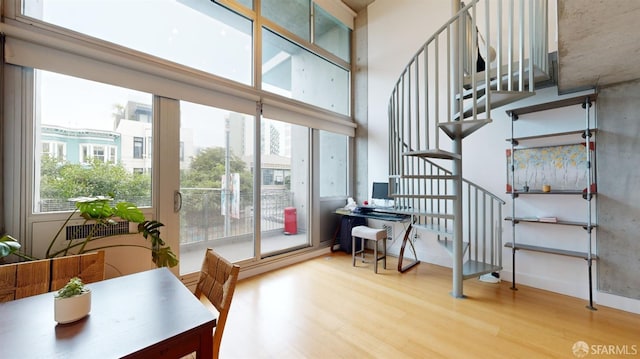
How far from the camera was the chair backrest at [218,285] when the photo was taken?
1208 mm

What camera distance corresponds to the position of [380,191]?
4.31 m

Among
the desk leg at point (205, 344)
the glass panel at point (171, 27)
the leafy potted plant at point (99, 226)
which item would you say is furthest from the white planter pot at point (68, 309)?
the glass panel at point (171, 27)

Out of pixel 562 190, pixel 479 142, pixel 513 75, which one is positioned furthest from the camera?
pixel 479 142

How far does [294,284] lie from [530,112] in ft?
11.6

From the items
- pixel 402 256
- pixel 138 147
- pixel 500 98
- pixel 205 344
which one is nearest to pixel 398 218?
pixel 402 256

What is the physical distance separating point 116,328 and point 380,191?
12.6 ft

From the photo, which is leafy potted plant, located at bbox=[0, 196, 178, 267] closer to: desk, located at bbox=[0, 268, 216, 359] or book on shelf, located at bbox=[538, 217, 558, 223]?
desk, located at bbox=[0, 268, 216, 359]

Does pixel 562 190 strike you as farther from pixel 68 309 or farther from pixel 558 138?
pixel 68 309

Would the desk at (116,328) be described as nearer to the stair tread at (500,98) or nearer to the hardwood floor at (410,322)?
the hardwood floor at (410,322)

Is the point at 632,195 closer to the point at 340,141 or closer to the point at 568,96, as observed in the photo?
the point at 568,96

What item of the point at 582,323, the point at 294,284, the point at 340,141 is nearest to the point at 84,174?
the point at 294,284

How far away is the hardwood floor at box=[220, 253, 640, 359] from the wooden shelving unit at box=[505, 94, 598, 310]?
441 mm

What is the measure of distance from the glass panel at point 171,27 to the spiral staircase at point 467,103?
219cm

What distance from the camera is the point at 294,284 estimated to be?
3076 mm
